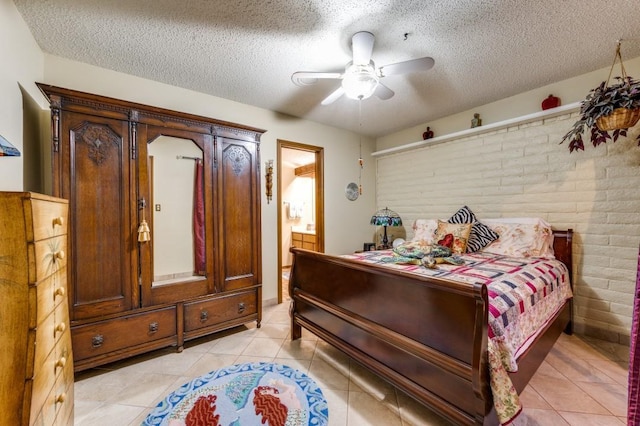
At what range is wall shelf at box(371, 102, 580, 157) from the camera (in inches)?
101

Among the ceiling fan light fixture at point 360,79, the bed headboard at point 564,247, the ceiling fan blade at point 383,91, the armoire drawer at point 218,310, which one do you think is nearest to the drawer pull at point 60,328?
the armoire drawer at point 218,310

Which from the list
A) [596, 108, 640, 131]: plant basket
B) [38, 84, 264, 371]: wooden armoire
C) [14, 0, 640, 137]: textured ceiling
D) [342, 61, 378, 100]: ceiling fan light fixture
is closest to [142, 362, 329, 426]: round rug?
[38, 84, 264, 371]: wooden armoire

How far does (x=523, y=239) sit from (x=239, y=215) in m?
2.87

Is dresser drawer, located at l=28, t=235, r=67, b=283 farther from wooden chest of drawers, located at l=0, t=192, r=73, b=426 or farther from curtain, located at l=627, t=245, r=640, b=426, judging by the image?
curtain, located at l=627, t=245, r=640, b=426

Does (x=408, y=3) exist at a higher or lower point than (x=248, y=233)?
higher

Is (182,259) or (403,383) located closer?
(403,383)

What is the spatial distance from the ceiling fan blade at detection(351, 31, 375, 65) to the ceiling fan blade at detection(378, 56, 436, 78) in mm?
139

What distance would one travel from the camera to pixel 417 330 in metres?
1.48

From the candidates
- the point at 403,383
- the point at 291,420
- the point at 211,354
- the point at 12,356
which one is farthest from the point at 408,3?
the point at 211,354

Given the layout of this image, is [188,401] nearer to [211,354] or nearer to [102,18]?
[211,354]

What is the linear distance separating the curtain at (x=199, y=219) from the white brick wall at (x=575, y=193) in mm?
3051

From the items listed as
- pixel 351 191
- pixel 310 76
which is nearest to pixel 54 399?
pixel 310 76

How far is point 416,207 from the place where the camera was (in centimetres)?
398

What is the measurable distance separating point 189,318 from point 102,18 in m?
2.33
